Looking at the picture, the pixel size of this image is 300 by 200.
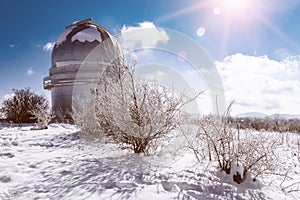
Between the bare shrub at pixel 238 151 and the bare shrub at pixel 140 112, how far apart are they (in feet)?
3.15

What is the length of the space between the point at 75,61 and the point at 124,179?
15050mm

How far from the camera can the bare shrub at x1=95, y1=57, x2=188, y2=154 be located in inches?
192

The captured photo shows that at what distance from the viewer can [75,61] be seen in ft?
56.5

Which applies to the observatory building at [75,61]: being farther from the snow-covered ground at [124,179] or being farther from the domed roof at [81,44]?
the snow-covered ground at [124,179]

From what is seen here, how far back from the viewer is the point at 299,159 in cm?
598

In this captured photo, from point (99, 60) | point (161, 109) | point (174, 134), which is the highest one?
point (99, 60)

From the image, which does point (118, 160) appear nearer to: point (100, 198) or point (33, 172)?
point (33, 172)

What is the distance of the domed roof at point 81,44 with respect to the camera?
17234 millimetres

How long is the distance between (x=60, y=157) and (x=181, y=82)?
2.99 metres

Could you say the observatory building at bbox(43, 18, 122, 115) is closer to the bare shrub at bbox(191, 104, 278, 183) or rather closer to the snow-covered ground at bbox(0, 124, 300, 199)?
the snow-covered ground at bbox(0, 124, 300, 199)

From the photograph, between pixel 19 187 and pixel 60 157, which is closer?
pixel 19 187

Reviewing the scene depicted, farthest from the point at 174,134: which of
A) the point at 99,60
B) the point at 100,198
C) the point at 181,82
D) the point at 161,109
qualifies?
the point at 99,60

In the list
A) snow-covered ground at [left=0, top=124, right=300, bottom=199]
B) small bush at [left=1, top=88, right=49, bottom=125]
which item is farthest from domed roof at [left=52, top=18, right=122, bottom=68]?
snow-covered ground at [left=0, top=124, right=300, bottom=199]

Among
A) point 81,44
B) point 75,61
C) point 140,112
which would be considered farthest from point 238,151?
point 81,44
